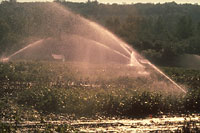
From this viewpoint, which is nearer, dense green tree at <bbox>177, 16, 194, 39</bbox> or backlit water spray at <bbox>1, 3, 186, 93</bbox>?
backlit water spray at <bbox>1, 3, 186, 93</bbox>

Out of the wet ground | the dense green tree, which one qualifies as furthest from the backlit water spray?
the wet ground

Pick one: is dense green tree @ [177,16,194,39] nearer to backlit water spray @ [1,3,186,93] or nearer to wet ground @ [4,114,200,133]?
backlit water spray @ [1,3,186,93]

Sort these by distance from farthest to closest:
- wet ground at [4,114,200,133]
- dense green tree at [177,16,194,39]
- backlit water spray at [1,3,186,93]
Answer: dense green tree at [177,16,194,39]
backlit water spray at [1,3,186,93]
wet ground at [4,114,200,133]

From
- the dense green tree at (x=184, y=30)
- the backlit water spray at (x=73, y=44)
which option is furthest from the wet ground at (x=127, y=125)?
the dense green tree at (x=184, y=30)

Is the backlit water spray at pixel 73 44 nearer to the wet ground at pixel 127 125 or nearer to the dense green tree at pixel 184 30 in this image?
the dense green tree at pixel 184 30

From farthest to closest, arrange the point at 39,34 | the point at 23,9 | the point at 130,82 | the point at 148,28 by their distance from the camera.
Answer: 1. the point at 148,28
2. the point at 23,9
3. the point at 39,34
4. the point at 130,82

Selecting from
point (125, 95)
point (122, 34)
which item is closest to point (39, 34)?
point (122, 34)

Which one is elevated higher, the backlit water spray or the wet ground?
the backlit water spray

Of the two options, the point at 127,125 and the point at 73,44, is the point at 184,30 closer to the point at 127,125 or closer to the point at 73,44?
the point at 73,44

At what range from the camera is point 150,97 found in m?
15.0

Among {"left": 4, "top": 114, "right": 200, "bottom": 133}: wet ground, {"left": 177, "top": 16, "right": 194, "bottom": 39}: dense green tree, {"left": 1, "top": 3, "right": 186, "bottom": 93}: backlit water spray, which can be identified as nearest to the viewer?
{"left": 4, "top": 114, "right": 200, "bottom": 133}: wet ground

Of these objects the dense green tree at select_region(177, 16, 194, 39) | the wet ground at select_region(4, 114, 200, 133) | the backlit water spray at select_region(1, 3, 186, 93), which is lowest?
the wet ground at select_region(4, 114, 200, 133)

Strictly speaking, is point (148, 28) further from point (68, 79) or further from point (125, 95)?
point (125, 95)

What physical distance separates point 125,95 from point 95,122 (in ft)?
10.8
